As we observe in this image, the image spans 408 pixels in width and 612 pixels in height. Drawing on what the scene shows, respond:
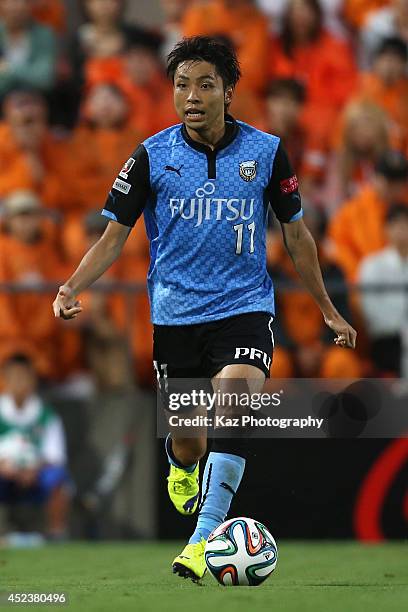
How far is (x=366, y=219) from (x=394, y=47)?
95.4 inches

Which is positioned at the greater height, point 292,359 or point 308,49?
point 308,49

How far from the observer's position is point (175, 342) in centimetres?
644

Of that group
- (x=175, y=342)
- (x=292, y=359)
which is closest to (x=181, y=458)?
(x=175, y=342)

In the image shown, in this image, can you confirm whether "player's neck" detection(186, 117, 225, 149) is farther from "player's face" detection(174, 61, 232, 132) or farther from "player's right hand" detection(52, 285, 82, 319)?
"player's right hand" detection(52, 285, 82, 319)

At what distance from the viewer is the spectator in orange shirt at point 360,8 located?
43.8ft

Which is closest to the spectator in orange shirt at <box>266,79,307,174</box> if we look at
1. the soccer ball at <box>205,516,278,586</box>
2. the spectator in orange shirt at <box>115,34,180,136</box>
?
the spectator in orange shirt at <box>115,34,180,136</box>

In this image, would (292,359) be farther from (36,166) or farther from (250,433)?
(250,433)

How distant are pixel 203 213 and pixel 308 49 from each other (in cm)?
722

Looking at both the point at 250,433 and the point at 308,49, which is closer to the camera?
the point at 250,433

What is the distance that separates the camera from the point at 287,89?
12.2 m

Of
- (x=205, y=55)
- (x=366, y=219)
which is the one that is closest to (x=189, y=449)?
(x=205, y=55)

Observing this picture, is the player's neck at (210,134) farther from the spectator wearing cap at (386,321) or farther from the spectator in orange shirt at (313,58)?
the spectator in orange shirt at (313,58)

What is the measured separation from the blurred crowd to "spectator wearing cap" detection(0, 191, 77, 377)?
0.01 m

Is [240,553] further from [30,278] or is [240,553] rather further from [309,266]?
[30,278]
